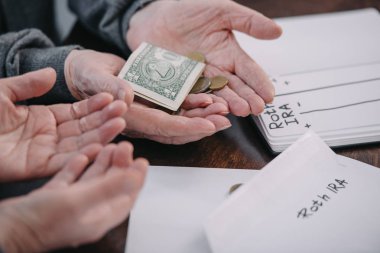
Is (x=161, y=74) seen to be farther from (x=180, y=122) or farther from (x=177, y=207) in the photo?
(x=177, y=207)

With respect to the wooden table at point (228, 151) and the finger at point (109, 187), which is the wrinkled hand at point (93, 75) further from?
the finger at point (109, 187)

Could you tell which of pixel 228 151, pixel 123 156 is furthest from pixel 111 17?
pixel 123 156

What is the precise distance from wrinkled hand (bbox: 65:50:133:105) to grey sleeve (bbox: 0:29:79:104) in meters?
0.02

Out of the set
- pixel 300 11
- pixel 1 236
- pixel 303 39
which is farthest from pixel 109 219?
pixel 300 11

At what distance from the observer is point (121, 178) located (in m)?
0.70

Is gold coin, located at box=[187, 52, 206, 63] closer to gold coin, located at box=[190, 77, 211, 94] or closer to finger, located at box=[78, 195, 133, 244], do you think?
gold coin, located at box=[190, 77, 211, 94]

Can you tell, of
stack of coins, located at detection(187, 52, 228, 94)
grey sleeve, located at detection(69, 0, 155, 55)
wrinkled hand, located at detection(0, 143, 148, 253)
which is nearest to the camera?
wrinkled hand, located at detection(0, 143, 148, 253)

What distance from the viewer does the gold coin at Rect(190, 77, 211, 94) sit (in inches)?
43.9

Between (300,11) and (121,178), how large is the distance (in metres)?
1.29

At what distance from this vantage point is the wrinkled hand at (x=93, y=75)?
0.97m

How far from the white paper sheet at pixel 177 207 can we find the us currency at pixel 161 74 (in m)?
0.21

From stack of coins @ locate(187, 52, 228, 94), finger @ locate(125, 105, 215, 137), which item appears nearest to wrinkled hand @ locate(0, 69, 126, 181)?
finger @ locate(125, 105, 215, 137)

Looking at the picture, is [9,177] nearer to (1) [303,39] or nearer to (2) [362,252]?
(2) [362,252]

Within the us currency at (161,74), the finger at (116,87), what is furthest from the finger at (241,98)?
the finger at (116,87)
